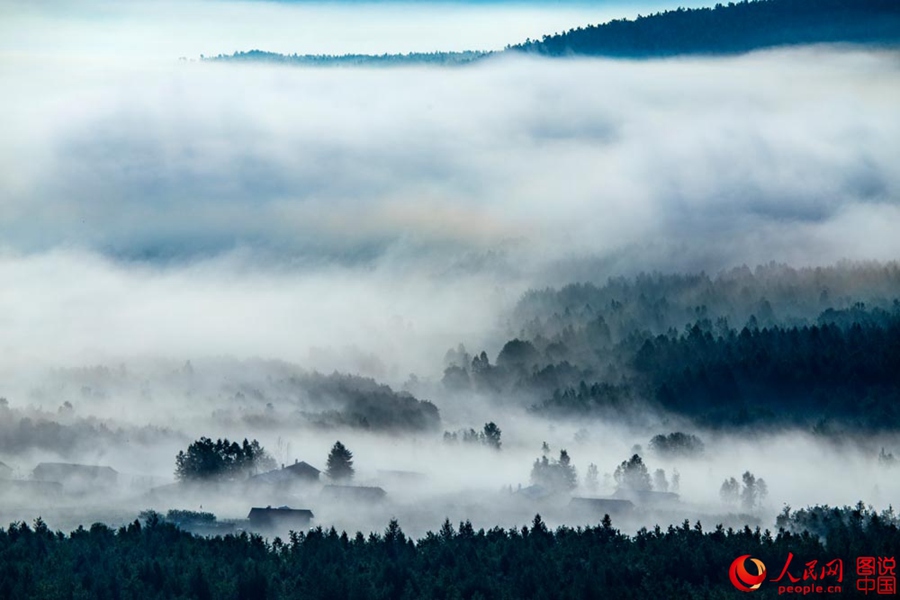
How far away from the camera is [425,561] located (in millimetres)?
124688

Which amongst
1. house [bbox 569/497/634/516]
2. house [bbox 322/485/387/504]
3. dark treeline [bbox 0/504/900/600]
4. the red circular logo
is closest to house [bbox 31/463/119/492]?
house [bbox 322/485/387/504]

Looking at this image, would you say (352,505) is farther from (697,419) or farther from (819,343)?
(819,343)

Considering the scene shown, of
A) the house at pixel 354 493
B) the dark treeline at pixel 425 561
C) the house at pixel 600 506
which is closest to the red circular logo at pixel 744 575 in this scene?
the dark treeline at pixel 425 561

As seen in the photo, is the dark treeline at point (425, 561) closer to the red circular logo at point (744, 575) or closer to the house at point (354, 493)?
the red circular logo at point (744, 575)

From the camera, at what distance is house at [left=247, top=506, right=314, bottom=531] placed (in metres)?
146

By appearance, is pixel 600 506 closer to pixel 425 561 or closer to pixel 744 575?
pixel 425 561

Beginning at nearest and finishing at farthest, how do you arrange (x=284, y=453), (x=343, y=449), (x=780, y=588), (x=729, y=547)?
(x=780, y=588) < (x=729, y=547) < (x=343, y=449) < (x=284, y=453)

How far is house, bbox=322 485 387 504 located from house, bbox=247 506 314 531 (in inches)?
227

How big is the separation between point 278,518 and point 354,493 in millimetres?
10297

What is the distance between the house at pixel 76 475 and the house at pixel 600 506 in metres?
33.4

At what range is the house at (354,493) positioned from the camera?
15488 cm

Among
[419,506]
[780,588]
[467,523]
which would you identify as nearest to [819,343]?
[419,506]

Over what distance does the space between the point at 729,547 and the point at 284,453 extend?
72.6 metres

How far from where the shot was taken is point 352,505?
503ft
